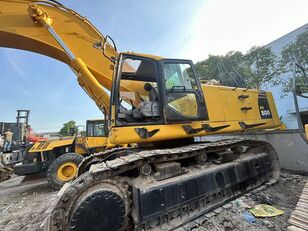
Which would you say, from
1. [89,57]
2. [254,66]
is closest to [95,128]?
[89,57]

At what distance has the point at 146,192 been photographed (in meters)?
2.03

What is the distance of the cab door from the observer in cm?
283

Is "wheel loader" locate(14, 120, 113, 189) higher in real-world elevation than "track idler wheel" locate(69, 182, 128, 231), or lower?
higher

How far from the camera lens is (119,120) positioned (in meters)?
2.58

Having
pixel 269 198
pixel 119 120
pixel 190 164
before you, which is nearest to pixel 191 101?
pixel 190 164

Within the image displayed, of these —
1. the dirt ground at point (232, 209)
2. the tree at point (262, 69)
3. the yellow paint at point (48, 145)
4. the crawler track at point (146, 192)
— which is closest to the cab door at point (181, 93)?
the crawler track at point (146, 192)

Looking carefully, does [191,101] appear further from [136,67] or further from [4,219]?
[4,219]

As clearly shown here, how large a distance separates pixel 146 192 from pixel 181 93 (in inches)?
67.1

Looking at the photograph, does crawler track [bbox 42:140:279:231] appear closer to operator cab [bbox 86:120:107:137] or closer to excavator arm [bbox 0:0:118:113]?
excavator arm [bbox 0:0:118:113]

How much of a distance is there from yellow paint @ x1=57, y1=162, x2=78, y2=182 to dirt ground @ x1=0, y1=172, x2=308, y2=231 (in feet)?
1.55

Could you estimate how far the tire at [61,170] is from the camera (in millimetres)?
4996

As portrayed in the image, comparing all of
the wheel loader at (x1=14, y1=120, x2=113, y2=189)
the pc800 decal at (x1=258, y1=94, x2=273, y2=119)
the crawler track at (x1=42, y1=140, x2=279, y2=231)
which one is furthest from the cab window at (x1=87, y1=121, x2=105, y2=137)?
the pc800 decal at (x1=258, y1=94, x2=273, y2=119)

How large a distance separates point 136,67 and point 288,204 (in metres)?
3.49

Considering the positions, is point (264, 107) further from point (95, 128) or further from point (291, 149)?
point (95, 128)
